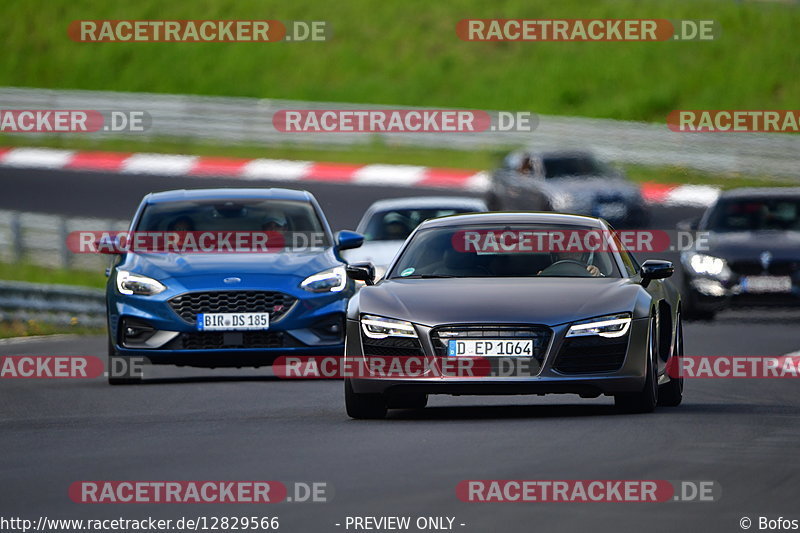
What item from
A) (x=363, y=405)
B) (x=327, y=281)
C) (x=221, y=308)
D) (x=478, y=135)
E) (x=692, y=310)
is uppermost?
(x=478, y=135)

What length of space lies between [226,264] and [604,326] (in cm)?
489

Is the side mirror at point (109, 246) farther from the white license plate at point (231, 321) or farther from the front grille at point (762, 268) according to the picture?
the front grille at point (762, 268)

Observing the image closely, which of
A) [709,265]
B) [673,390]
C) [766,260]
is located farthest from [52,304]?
[673,390]

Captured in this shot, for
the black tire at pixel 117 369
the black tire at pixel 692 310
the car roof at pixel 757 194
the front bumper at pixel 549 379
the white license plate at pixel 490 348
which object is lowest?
the black tire at pixel 692 310

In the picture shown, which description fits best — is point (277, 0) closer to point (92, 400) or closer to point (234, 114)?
point (234, 114)

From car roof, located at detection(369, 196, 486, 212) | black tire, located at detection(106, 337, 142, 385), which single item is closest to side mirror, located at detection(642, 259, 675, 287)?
black tire, located at detection(106, 337, 142, 385)

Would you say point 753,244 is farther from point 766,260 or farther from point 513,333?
point 513,333

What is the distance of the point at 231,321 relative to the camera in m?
15.0

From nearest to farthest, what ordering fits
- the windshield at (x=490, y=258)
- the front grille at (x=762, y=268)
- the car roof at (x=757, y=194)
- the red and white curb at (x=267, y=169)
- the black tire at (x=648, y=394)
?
the black tire at (x=648, y=394), the windshield at (x=490, y=258), the front grille at (x=762, y=268), the car roof at (x=757, y=194), the red and white curb at (x=267, y=169)

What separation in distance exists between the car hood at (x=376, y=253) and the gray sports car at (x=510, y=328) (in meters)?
8.51

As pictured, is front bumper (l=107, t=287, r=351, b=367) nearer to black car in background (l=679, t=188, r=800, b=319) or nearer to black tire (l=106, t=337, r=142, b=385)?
black tire (l=106, t=337, r=142, b=385)

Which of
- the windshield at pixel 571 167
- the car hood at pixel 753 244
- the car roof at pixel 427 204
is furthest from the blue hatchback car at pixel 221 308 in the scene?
the windshield at pixel 571 167

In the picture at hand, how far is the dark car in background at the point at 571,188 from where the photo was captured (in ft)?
97.0

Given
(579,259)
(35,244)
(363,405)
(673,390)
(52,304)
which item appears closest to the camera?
(363,405)
